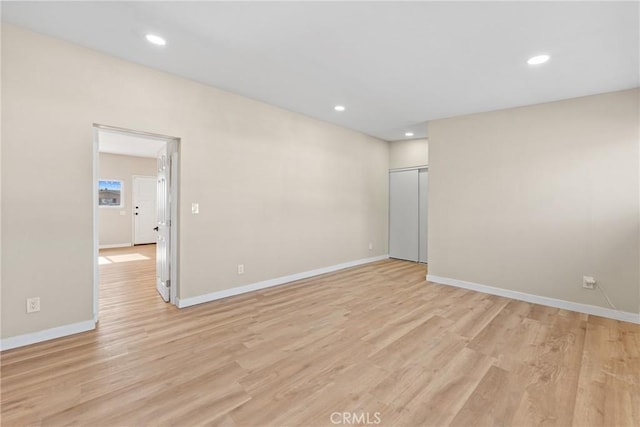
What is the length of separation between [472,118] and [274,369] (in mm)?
4419

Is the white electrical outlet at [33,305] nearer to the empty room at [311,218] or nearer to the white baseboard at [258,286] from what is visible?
the empty room at [311,218]

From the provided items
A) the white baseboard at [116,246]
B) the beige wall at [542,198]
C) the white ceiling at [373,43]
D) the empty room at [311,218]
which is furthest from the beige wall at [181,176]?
the white baseboard at [116,246]

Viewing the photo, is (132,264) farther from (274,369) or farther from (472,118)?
(472,118)

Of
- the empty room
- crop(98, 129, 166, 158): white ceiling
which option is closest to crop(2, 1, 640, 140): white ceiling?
the empty room

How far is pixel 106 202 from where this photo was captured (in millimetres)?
7980

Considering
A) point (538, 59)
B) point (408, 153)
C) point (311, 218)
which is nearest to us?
point (538, 59)

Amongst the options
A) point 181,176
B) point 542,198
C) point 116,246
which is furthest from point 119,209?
point 542,198

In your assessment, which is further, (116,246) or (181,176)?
(116,246)

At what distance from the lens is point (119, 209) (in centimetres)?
819

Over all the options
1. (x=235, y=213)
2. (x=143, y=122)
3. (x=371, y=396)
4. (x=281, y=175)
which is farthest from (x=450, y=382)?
(x=143, y=122)

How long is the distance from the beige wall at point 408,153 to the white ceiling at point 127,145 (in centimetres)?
500

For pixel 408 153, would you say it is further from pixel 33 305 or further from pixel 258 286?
pixel 33 305

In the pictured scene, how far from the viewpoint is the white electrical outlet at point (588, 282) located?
3520 mm

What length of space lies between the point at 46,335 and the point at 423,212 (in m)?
6.07
